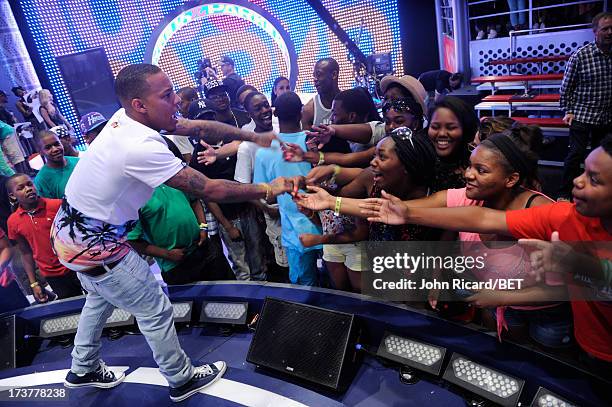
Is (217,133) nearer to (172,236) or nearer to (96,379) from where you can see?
(172,236)

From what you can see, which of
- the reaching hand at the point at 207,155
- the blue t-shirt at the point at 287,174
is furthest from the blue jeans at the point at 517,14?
the reaching hand at the point at 207,155

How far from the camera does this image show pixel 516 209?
172cm

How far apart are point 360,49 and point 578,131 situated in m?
6.23

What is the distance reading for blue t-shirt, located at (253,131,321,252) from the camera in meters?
2.62

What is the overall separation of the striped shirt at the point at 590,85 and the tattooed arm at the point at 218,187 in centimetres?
327

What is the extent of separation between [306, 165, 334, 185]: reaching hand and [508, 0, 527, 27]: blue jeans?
610 centimetres

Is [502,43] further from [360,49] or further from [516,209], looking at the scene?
[516,209]

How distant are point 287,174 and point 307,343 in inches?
40.7

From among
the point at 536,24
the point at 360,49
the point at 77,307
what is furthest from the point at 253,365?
the point at 360,49

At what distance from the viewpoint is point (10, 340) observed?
2734 millimetres

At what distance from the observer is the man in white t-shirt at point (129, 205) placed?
189 centimetres

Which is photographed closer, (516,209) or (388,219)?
(516,209)

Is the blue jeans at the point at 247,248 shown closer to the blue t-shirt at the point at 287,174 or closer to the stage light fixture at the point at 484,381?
the blue t-shirt at the point at 287,174

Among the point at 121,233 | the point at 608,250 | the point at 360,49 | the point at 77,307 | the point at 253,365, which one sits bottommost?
the point at 253,365
